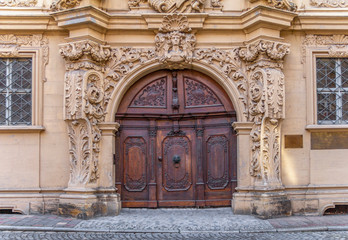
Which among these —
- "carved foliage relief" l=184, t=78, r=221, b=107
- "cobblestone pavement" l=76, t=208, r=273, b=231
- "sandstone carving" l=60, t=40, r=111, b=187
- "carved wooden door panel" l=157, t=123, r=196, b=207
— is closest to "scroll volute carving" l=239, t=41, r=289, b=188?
"carved foliage relief" l=184, t=78, r=221, b=107

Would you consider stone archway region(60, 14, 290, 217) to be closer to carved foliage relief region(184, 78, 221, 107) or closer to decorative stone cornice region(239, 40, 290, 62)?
decorative stone cornice region(239, 40, 290, 62)

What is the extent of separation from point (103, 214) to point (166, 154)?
1.98 meters

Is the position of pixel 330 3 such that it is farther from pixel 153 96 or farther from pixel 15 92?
pixel 15 92

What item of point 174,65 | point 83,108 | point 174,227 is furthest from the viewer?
point 174,65

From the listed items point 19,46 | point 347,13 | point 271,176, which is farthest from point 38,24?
point 347,13

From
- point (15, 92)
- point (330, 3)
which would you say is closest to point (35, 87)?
point (15, 92)

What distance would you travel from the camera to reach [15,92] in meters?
10.5

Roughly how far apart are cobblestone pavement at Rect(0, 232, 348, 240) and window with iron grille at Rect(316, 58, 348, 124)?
3.11 meters

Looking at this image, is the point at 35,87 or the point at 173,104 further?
the point at 173,104

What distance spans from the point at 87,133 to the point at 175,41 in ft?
9.10

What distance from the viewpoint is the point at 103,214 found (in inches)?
387

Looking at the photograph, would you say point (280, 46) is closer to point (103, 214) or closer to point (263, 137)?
point (263, 137)

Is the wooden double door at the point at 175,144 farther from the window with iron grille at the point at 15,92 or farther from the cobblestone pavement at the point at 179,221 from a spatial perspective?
the window with iron grille at the point at 15,92

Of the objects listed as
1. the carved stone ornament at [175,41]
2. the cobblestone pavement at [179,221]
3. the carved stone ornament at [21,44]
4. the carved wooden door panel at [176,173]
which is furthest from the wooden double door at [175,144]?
the carved stone ornament at [21,44]
